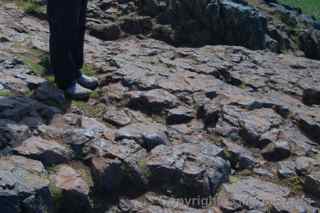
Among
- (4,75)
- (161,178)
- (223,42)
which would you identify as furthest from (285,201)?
(223,42)

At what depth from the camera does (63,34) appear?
7105 mm

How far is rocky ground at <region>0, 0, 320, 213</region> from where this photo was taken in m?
5.80

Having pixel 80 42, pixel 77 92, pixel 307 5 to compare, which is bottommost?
pixel 307 5

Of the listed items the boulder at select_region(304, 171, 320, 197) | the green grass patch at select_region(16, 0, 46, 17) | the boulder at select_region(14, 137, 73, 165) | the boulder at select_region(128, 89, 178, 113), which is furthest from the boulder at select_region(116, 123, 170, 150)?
the green grass patch at select_region(16, 0, 46, 17)

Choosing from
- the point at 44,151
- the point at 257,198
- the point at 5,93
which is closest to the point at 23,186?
the point at 44,151

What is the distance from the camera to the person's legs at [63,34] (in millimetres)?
6949

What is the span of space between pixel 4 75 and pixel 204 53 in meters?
4.82

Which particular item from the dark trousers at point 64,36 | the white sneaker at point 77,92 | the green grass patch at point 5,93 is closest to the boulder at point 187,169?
the white sneaker at point 77,92

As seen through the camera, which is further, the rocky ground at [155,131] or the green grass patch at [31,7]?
the green grass patch at [31,7]

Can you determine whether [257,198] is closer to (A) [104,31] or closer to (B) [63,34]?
(B) [63,34]

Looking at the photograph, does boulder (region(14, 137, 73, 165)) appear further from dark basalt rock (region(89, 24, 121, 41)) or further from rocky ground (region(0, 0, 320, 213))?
dark basalt rock (region(89, 24, 121, 41))

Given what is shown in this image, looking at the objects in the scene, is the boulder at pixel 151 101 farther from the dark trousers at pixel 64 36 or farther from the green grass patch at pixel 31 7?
the green grass patch at pixel 31 7

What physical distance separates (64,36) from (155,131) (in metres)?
1.76

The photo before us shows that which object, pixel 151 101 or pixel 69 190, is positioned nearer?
pixel 69 190
